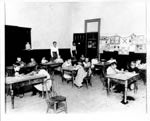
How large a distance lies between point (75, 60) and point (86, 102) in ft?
14.9

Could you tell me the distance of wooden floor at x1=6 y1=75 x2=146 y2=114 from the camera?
13.8ft

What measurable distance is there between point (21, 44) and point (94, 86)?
367 cm

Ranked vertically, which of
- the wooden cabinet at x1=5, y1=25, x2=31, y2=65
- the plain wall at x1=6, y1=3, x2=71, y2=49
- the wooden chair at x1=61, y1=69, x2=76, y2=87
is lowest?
the wooden chair at x1=61, y1=69, x2=76, y2=87

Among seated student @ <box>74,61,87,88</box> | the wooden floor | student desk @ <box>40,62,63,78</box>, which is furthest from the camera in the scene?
student desk @ <box>40,62,63,78</box>

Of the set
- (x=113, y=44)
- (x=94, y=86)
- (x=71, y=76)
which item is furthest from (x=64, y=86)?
(x=113, y=44)

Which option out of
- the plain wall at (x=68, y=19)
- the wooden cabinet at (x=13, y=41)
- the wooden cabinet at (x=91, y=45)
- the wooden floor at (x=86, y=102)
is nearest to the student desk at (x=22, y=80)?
→ the wooden floor at (x=86, y=102)

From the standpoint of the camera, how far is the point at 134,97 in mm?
5070

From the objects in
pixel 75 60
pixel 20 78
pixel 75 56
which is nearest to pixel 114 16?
pixel 75 60

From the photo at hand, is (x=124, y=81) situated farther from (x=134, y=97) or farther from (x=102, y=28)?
(x=102, y=28)

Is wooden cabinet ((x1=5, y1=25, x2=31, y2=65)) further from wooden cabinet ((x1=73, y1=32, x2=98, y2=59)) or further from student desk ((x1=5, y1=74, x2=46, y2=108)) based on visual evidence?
wooden cabinet ((x1=73, y1=32, x2=98, y2=59))

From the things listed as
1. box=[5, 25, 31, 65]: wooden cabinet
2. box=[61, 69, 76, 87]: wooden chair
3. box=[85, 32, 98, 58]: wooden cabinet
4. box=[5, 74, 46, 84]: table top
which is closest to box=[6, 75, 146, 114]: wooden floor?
box=[61, 69, 76, 87]: wooden chair

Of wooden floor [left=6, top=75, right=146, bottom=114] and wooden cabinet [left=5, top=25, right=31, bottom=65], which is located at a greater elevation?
wooden cabinet [left=5, top=25, right=31, bottom=65]

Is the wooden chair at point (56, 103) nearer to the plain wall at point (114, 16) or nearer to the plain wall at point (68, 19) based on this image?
the plain wall at point (68, 19)

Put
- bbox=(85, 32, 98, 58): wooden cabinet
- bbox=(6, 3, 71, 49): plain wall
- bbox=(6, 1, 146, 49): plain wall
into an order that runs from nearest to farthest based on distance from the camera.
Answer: bbox=(6, 3, 71, 49): plain wall
bbox=(6, 1, 146, 49): plain wall
bbox=(85, 32, 98, 58): wooden cabinet
